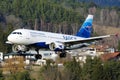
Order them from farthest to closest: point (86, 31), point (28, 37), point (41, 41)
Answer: point (86, 31) → point (41, 41) → point (28, 37)

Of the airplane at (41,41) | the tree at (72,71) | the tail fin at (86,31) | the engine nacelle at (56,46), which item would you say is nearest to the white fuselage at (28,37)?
the airplane at (41,41)

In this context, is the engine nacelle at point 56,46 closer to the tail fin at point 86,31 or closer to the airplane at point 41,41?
the airplane at point 41,41

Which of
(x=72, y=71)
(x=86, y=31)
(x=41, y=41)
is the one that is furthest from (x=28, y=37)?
Answer: (x=72, y=71)

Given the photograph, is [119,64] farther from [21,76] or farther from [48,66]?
[21,76]

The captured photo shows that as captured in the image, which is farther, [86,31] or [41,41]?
[86,31]

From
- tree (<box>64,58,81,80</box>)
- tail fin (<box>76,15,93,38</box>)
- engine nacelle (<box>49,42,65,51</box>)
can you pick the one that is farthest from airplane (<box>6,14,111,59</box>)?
tree (<box>64,58,81,80</box>)

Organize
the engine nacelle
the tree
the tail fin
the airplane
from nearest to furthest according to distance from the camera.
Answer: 1. the airplane
2. the engine nacelle
3. the tail fin
4. the tree

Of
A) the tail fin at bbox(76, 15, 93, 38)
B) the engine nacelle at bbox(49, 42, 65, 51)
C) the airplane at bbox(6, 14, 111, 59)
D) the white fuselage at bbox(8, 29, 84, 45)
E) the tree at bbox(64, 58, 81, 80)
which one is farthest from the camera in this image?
the tree at bbox(64, 58, 81, 80)

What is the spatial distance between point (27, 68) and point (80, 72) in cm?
1411

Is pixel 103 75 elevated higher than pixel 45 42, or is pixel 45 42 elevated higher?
pixel 45 42

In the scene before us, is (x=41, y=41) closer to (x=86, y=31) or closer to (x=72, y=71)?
(x=86, y=31)

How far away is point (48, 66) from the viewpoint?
184875 millimetres

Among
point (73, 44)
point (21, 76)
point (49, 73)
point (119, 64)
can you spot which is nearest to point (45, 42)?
point (73, 44)

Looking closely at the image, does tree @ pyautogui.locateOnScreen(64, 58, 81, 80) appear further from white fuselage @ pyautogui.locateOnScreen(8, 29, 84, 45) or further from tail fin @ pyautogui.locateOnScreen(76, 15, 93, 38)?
white fuselage @ pyautogui.locateOnScreen(8, 29, 84, 45)
